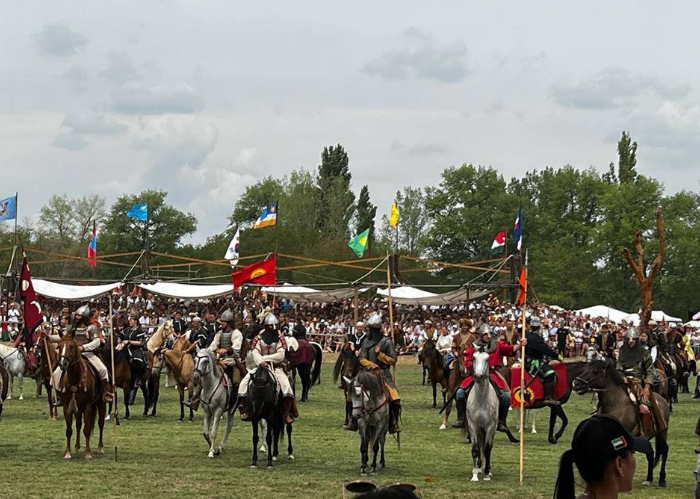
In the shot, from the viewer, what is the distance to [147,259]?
50.5 meters

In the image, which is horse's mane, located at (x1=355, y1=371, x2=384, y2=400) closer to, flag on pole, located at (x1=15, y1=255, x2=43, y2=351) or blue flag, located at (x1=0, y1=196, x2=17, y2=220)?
flag on pole, located at (x1=15, y1=255, x2=43, y2=351)

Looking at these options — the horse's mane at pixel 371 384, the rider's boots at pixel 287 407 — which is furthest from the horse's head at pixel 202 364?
the horse's mane at pixel 371 384

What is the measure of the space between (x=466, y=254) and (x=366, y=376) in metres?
85.0

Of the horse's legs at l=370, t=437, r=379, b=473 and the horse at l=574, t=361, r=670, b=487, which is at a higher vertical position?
the horse at l=574, t=361, r=670, b=487

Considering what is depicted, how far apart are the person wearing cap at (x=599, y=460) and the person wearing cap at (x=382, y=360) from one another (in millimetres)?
12376

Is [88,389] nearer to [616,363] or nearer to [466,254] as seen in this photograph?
[616,363]

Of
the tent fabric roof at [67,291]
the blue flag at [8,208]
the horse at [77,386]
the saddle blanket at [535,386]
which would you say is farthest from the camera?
the tent fabric roof at [67,291]

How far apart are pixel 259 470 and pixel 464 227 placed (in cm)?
8366

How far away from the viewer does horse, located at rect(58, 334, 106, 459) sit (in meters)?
17.8

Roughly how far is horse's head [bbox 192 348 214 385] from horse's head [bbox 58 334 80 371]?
219 centimetres

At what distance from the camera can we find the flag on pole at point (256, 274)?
1355 inches

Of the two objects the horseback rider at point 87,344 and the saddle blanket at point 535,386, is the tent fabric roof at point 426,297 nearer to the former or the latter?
the saddle blanket at point 535,386

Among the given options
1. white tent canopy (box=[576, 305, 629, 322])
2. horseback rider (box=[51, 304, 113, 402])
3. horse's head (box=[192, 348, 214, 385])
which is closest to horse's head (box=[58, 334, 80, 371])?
horseback rider (box=[51, 304, 113, 402])

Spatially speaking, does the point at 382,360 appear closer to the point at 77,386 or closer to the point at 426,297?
the point at 77,386
